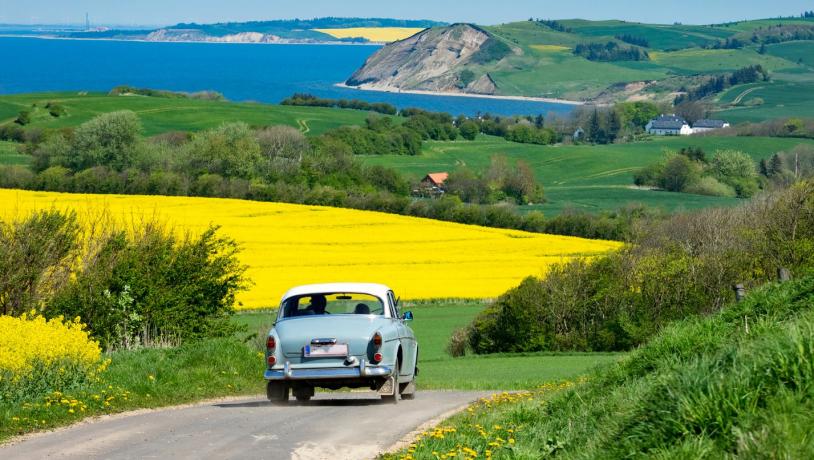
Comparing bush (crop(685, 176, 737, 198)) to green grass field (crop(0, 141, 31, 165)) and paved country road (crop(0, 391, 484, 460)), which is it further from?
paved country road (crop(0, 391, 484, 460))

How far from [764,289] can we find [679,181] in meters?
123

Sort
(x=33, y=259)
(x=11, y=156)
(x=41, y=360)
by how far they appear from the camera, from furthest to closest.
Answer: (x=11, y=156)
(x=33, y=259)
(x=41, y=360)

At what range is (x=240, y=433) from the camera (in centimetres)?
1304

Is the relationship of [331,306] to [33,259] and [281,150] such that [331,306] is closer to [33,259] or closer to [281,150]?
[33,259]

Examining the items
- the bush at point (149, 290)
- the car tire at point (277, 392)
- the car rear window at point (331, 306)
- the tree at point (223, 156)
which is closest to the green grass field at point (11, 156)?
the tree at point (223, 156)

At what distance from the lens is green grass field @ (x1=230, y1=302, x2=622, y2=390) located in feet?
87.4

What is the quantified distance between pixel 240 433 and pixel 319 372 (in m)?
3.22

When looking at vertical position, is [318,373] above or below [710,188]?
above

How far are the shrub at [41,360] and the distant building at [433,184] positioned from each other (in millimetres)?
96921

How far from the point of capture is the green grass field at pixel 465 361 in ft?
87.4

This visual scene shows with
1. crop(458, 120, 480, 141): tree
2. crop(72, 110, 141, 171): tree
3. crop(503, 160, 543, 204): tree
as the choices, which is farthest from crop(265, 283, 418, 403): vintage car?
crop(458, 120, 480, 141): tree

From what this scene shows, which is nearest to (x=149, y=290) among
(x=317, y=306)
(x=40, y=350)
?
(x=40, y=350)

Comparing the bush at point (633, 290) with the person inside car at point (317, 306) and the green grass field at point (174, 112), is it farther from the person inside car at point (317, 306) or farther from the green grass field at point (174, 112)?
the green grass field at point (174, 112)

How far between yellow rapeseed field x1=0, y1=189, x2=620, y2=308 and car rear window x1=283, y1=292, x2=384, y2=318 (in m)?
31.2
